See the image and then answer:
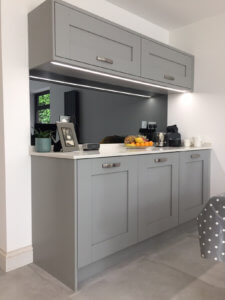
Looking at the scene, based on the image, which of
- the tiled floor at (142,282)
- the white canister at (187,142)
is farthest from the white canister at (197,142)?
A: the tiled floor at (142,282)

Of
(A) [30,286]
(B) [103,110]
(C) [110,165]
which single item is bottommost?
(A) [30,286]

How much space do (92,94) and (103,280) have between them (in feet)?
5.30

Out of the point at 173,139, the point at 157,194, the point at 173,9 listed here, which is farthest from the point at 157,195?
the point at 173,9

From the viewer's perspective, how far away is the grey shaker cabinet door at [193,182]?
2557 mm

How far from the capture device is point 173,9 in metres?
2.69

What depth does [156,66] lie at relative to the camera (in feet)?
8.40

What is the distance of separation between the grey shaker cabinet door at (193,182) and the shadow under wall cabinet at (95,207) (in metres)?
0.16

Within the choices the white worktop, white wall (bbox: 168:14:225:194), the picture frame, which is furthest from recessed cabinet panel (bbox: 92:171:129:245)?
white wall (bbox: 168:14:225:194)

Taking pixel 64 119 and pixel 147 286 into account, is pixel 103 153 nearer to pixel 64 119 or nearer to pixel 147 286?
pixel 64 119

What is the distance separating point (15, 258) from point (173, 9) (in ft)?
9.12

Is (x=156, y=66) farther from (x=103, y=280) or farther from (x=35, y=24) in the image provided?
(x=103, y=280)

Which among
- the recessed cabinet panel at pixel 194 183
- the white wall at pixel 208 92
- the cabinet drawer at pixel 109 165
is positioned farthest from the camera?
the white wall at pixel 208 92

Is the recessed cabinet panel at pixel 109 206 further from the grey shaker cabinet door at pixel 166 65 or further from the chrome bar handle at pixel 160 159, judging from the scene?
the grey shaker cabinet door at pixel 166 65

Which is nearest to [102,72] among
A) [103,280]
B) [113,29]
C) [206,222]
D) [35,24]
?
[113,29]
